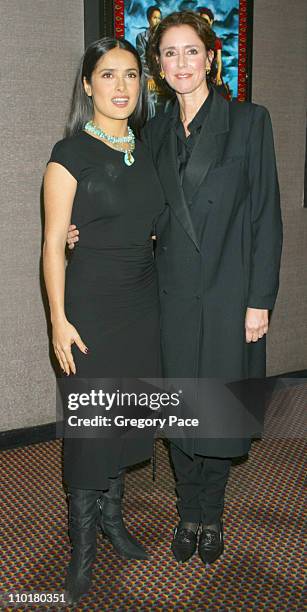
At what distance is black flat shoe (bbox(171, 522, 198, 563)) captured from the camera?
2.18m

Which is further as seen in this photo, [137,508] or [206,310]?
[137,508]

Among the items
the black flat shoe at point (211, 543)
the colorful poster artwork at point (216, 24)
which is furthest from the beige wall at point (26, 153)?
the black flat shoe at point (211, 543)

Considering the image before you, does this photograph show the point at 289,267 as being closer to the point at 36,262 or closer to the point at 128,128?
the point at 36,262

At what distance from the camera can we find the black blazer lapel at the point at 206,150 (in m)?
1.97

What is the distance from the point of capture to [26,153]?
2.89 metres

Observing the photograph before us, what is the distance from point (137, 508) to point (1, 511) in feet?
1.65

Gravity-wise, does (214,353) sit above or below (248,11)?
below

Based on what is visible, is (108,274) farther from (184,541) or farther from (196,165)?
(184,541)

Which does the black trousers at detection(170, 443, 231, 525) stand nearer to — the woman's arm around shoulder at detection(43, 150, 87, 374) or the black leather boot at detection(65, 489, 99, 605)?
the black leather boot at detection(65, 489, 99, 605)

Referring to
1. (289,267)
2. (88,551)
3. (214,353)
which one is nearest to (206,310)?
(214,353)

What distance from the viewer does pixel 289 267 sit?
3.87 m

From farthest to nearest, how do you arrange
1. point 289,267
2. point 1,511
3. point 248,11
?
point 289,267 < point 248,11 < point 1,511

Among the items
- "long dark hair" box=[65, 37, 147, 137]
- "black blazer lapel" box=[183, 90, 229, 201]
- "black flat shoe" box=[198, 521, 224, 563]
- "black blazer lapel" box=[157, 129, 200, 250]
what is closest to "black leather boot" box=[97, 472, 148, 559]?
"black flat shoe" box=[198, 521, 224, 563]

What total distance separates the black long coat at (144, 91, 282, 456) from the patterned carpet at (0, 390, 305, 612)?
62cm
